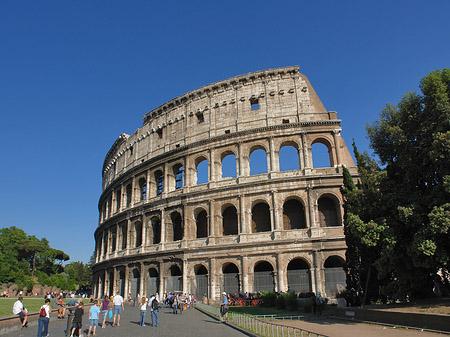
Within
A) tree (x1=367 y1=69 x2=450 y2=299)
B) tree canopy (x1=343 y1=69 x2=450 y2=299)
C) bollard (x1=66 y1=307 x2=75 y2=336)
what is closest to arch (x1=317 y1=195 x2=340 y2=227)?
tree canopy (x1=343 y1=69 x2=450 y2=299)

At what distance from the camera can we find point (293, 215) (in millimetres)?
25469

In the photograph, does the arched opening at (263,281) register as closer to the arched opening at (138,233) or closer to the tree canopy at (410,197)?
the tree canopy at (410,197)

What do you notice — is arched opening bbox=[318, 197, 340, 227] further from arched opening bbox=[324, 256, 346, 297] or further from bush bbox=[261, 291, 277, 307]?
bush bbox=[261, 291, 277, 307]

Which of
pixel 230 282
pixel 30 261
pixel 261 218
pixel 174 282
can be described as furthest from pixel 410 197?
pixel 30 261

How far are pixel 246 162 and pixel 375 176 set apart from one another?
12191mm

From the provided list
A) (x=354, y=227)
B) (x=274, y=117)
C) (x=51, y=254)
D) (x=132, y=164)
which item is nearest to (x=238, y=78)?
(x=274, y=117)

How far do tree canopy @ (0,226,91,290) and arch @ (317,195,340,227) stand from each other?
46.5 meters

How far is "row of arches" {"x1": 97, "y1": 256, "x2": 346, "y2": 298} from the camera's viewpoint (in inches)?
881

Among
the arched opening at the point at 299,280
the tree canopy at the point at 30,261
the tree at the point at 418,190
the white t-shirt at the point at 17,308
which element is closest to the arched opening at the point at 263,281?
the arched opening at the point at 299,280

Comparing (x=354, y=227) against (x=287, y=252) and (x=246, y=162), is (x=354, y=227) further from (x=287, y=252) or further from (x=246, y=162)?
(x=246, y=162)

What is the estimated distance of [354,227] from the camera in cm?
1384

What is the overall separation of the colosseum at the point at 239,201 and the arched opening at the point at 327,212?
7 centimetres

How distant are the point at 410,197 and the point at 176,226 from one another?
2014 centimetres

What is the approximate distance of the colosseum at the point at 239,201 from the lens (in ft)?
76.8
